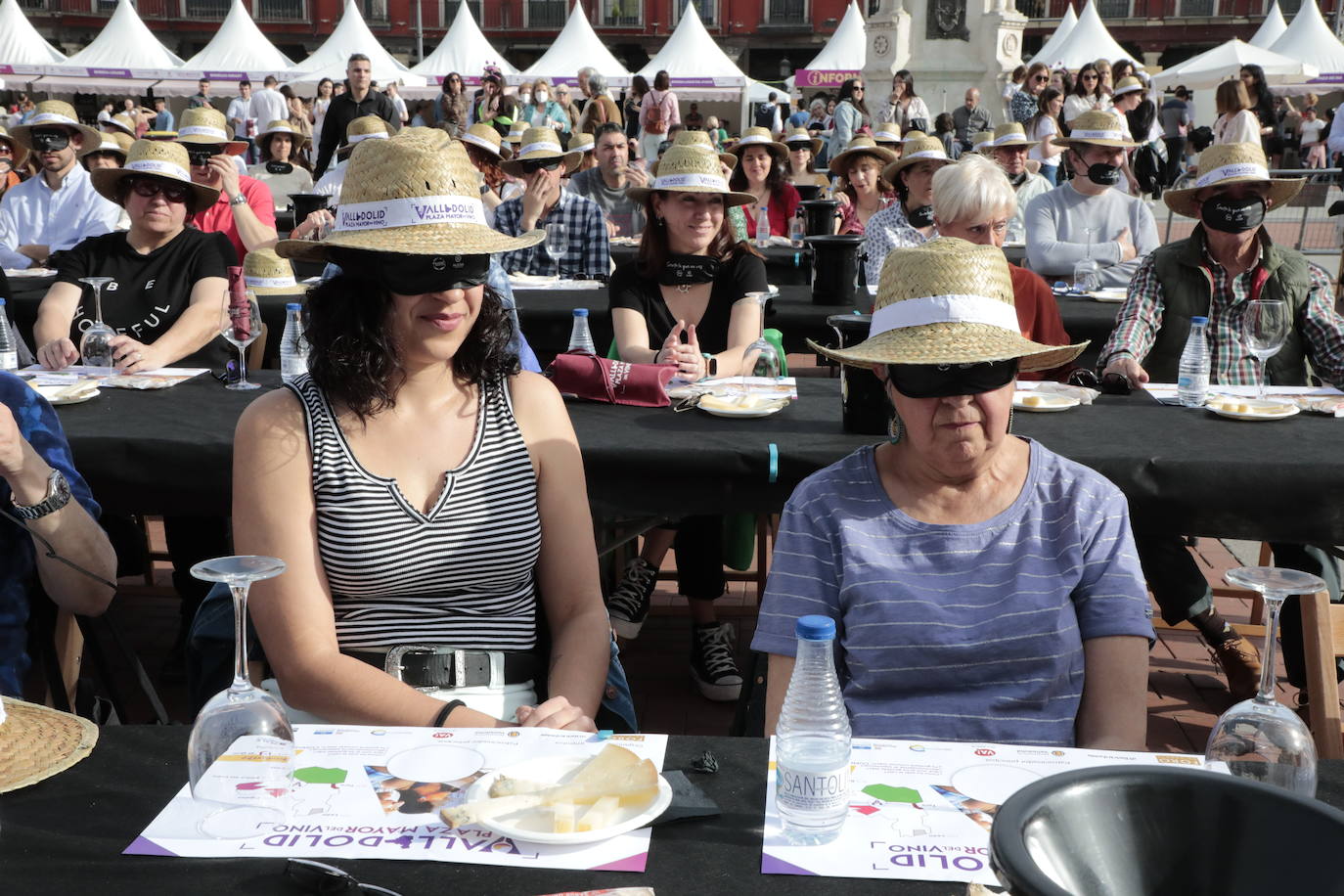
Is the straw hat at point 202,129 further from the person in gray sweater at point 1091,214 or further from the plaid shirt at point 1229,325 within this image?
the plaid shirt at point 1229,325

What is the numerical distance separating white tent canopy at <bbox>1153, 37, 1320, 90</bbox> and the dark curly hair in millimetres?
26473

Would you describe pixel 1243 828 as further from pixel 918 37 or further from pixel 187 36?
pixel 187 36

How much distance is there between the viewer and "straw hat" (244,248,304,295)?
6.49 metres

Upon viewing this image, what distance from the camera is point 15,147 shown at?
9297 mm

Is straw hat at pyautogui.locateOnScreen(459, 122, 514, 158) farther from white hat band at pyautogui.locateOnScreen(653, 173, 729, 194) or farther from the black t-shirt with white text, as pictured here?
white hat band at pyautogui.locateOnScreen(653, 173, 729, 194)

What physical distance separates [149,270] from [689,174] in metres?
2.29

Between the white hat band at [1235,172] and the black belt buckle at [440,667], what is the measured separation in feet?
11.1

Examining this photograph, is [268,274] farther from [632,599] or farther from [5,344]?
[632,599]

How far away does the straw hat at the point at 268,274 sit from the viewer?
21.3 feet

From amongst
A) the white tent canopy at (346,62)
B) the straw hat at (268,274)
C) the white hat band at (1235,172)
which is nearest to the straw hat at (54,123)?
the straw hat at (268,274)

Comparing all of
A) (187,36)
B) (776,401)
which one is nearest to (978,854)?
(776,401)

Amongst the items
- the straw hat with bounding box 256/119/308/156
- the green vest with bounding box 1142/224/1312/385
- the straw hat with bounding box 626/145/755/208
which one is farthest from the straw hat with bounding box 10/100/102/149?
the green vest with bounding box 1142/224/1312/385

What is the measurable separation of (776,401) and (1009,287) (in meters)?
1.69

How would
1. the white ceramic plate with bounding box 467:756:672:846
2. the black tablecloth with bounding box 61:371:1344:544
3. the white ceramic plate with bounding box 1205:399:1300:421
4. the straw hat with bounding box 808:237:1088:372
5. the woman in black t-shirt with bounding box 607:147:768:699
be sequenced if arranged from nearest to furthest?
the white ceramic plate with bounding box 467:756:672:846 < the straw hat with bounding box 808:237:1088:372 < the black tablecloth with bounding box 61:371:1344:544 < the white ceramic plate with bounding box 1205:399:1300:421 < the woman in black t-shirt with bounding box 607:147:768:699
